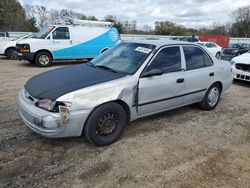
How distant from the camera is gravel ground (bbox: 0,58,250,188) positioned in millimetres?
2650

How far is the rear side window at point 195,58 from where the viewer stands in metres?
4.33

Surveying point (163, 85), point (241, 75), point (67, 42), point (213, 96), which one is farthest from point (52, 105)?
point (67, 42)

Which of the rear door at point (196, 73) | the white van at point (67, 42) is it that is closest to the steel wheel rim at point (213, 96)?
the rear door at point (196, 73)

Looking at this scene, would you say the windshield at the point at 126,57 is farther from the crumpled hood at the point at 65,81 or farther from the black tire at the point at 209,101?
the black tire at the point at 209,101

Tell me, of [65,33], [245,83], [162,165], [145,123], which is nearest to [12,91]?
[145,123]

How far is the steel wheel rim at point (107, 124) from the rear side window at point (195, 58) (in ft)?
6.08

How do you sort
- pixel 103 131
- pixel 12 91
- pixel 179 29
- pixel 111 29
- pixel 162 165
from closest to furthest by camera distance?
pixel 162 165 → pixel 103 131 → pixel 12 91 → pixel 111 29 → pixel 179 29

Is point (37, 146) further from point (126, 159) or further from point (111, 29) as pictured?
point (111, 29)

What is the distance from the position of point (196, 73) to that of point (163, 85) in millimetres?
970

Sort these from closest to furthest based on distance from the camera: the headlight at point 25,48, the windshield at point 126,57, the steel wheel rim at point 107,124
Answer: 1. the steel wheel rim at point 107,124
2. the windshield at point 126,57
3. the headlight at point 25,48

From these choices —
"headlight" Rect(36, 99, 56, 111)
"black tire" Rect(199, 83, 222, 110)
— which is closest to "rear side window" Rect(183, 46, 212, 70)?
"black tire" Rect(199, 83, 222, 110)

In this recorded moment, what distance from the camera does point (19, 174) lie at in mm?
2684

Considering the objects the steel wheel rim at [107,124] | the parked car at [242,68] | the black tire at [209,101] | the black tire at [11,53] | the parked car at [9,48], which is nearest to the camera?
the steel wheel rim at [107,124]

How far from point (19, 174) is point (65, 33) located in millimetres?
9237
